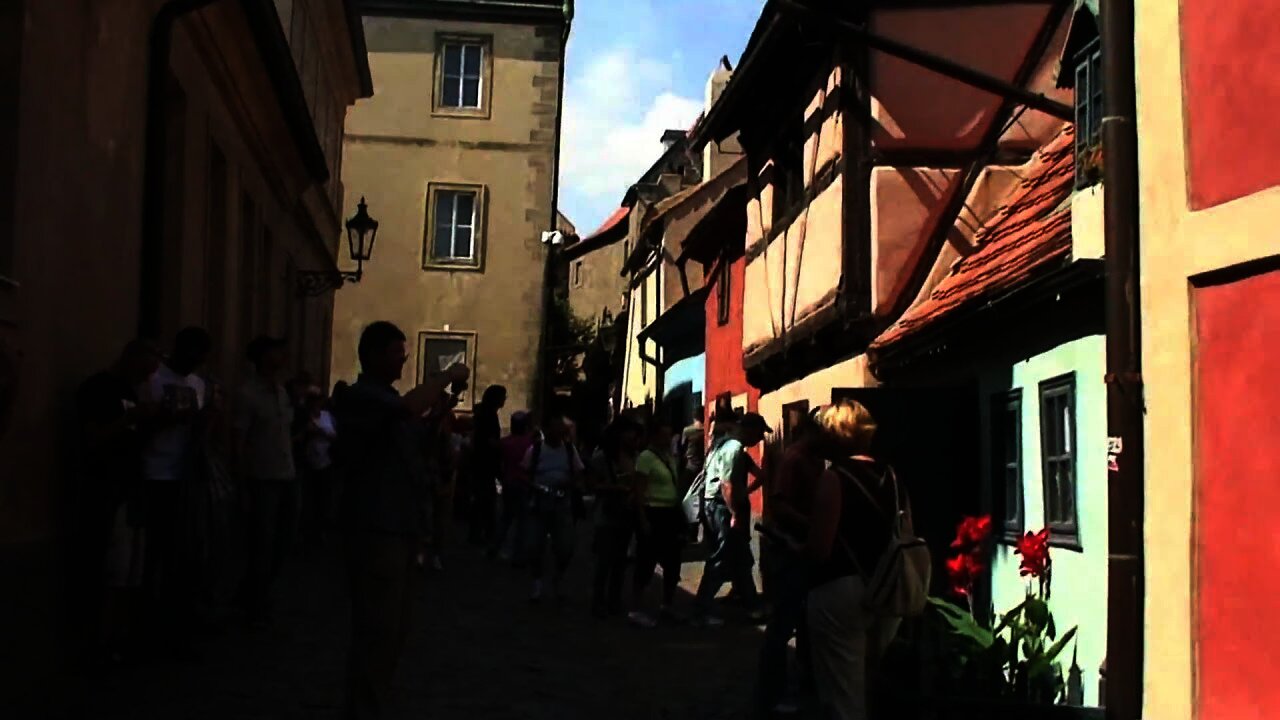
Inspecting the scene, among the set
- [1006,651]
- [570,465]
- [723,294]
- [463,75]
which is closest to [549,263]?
[463,75]

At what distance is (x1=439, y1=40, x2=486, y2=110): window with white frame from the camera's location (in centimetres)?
3184

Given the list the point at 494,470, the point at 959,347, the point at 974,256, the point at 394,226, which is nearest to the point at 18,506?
the point at 959,347

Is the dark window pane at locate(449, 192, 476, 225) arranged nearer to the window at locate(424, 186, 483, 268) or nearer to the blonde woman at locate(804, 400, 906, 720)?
the window at locate(424, 186, 483, 268)

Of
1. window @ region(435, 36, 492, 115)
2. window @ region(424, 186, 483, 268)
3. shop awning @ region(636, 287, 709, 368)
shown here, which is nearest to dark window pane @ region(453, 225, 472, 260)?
window @ region(424, 186, 483, 268)

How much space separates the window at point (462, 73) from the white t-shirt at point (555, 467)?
2062 centimetres

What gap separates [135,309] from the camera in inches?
353

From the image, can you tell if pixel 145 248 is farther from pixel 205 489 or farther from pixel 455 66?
pixel 455 66

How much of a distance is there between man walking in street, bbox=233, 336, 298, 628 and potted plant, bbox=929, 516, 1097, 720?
4213 mm

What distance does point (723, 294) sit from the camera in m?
22.0

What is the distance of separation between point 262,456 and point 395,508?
3.73 metres

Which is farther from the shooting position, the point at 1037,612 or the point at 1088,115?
the point at 1088,115

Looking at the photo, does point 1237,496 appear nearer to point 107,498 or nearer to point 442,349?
point 107,498

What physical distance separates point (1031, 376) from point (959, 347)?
4.72 feet

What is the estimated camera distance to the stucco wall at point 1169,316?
20.9 ft
